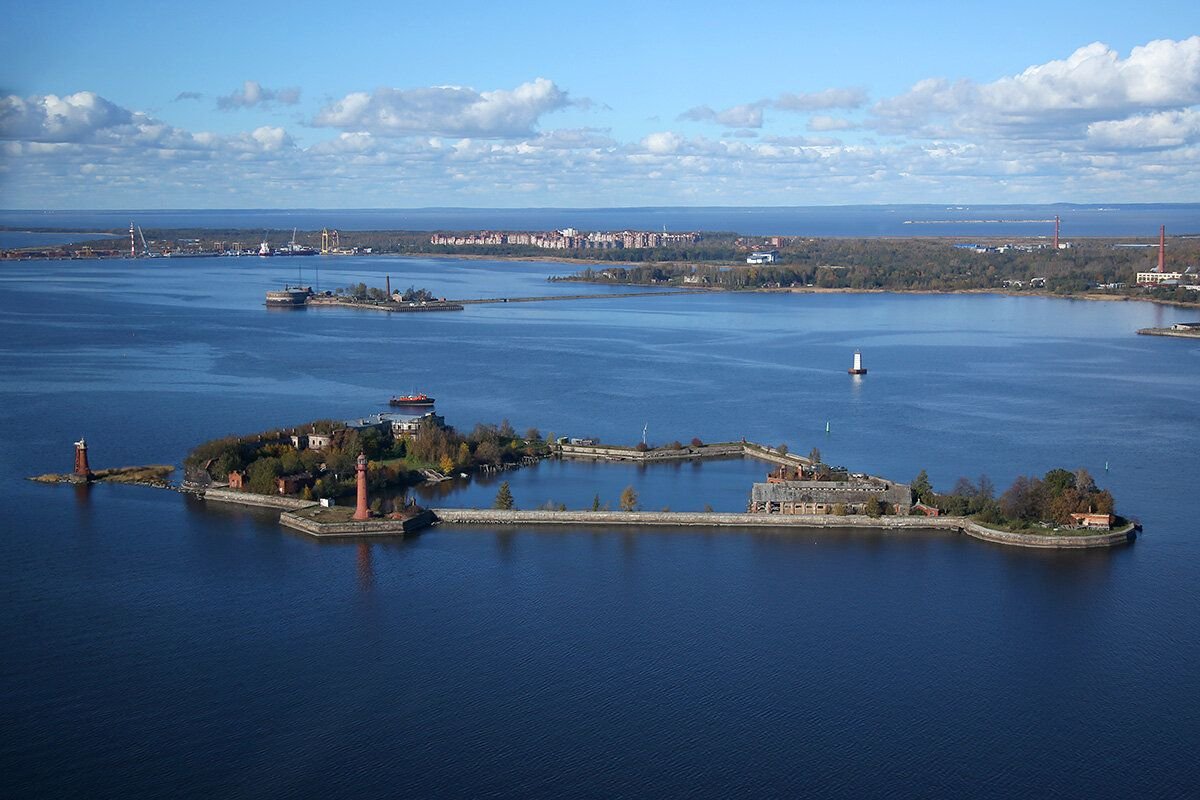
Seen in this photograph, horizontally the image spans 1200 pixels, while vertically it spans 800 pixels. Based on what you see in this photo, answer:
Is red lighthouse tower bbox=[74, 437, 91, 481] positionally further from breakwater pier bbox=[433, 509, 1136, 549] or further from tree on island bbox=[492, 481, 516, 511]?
tree on island bbox=[492, 481, 516, 511]

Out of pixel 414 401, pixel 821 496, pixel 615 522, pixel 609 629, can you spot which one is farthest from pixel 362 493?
pixel 414 401

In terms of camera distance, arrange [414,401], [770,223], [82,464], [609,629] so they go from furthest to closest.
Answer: [770,223], [414,401], [82,464], [609,629]

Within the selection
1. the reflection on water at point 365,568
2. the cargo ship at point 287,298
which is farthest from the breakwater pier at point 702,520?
the cargo ship at point 287,298

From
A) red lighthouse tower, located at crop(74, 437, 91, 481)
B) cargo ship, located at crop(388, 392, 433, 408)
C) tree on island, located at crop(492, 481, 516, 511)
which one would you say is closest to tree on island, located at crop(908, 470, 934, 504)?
tree on island, located at crop(492, 481, 516, 511)

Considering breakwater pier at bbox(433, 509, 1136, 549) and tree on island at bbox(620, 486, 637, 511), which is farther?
tree on island at bbox(620, 486, 637, 511)

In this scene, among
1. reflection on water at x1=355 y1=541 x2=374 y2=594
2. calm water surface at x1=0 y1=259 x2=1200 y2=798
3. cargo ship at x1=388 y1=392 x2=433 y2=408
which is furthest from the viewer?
cargo ship at x1=388 y1=392 x2=433 y2=408

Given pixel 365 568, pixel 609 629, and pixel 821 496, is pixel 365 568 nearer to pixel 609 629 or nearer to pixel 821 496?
pixel 609 629

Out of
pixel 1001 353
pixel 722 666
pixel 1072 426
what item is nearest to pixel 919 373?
pixel 1001 353

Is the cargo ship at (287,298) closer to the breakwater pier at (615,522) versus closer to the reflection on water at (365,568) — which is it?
the breakwater pier at (615,522)
